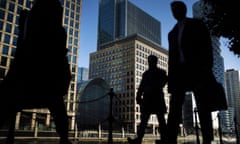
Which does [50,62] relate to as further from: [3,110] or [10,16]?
[10,16]

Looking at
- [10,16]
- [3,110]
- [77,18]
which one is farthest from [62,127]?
[77,18]

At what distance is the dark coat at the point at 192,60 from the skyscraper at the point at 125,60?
204 feet

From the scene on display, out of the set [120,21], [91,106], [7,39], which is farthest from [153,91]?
[120,21]

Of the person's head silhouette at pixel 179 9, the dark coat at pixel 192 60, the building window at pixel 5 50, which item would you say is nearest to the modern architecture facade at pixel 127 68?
the building window at pixel 5 50

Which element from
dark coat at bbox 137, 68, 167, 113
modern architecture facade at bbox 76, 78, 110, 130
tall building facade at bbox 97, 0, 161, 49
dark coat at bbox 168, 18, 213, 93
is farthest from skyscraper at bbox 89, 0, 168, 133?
dark coat at bbox 168, 18, 213, 93

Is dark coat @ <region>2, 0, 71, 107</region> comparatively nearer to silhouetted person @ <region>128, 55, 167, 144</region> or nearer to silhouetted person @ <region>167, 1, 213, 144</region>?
silhouetted person @ <region>167, 1, 213, 144</region>

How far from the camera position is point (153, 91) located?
4.85m

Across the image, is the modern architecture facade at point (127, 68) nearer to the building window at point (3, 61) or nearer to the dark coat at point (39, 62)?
Result: the building window at point (3, 61)

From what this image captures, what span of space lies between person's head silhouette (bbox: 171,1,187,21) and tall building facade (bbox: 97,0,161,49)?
119875 mm

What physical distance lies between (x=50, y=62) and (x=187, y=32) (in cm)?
221

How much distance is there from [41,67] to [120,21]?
5023 inches

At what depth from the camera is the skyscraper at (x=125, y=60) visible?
80.5 meters

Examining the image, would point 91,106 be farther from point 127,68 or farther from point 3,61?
point 3,61

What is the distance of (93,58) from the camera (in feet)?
337
